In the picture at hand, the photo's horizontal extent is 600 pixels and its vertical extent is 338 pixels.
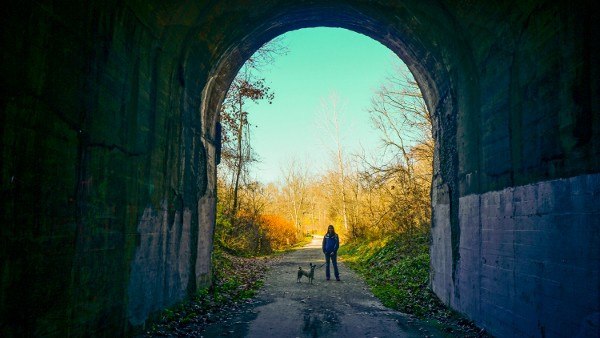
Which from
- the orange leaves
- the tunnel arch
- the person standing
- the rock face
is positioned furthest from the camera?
the orange leaves

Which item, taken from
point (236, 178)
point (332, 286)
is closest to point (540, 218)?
point (332, 286)

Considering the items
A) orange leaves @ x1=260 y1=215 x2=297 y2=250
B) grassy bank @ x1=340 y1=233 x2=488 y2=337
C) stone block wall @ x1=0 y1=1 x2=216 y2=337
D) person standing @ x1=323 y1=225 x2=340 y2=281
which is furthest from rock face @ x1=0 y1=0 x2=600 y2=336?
orange leaves @ x1=260 y1=215 x2=297 y2=250

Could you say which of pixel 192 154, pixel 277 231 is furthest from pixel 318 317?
pixel 277 231

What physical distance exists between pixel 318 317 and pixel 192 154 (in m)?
4.17

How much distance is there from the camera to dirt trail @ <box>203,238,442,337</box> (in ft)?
21.6

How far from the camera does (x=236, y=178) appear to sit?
22734 millimetres

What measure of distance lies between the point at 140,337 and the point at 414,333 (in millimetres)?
4117

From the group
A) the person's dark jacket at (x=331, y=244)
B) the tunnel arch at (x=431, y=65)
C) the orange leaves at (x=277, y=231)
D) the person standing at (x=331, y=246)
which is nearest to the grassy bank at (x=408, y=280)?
the tunnel arch at (x=431, y=65)

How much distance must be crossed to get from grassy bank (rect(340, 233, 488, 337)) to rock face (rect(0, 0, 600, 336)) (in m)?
0.43

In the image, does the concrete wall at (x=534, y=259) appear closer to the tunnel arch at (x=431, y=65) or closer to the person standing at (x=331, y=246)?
the tunnel arch at (x=431, y=65)

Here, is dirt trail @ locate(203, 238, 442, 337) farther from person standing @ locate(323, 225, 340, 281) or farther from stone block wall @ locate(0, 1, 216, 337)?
person standing @ locate(323, 225, 340, 281)

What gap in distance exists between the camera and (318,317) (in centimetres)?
771

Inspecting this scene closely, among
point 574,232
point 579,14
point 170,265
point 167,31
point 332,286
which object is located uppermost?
point 167,31

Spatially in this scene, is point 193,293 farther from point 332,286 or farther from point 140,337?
point 332,286
